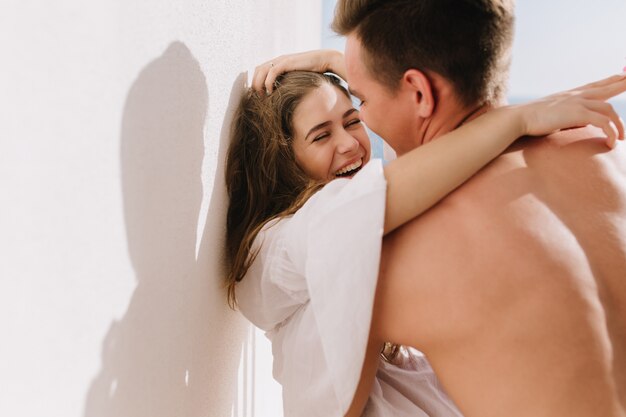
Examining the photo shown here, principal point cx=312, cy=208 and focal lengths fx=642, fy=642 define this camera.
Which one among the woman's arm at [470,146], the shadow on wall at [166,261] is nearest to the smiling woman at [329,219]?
the woman's arm at [470,146]

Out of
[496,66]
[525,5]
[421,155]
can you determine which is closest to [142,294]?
[421,155]

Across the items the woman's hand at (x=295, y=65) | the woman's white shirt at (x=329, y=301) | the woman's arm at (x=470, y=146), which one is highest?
the woman's arm at (x=470, y=146)

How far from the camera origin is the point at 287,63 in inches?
67.1

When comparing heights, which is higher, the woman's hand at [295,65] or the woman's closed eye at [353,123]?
the woman's hand at [295,65]

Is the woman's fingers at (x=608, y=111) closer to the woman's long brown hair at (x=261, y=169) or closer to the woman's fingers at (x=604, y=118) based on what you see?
the woman's fingers at (x=604, y=118)

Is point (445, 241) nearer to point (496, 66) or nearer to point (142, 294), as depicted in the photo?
point (496, 66)

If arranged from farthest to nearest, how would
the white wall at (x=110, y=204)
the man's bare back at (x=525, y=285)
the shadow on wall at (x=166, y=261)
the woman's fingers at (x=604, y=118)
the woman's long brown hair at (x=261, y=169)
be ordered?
the woman's long brown hair at (x=261, y=169) < the woman's fingers at (x=604, y=118) < the man's bare back at (x=525, y=285) < the shadow on wall at (x=166, y=261) < the white wall at (x=110, y=204)

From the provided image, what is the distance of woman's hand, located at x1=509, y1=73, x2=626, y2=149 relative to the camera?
1052 millimetres

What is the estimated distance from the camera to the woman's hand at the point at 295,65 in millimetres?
1665

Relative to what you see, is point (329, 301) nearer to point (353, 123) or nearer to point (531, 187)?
point (531, 187)

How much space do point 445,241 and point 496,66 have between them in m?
0.34

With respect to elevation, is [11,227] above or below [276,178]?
above

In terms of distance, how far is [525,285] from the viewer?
948mm

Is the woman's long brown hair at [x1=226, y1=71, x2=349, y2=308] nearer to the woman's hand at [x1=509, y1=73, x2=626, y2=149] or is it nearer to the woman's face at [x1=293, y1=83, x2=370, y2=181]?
the woman's face at [x1=293, y1=83, x2=370, y2=181]
